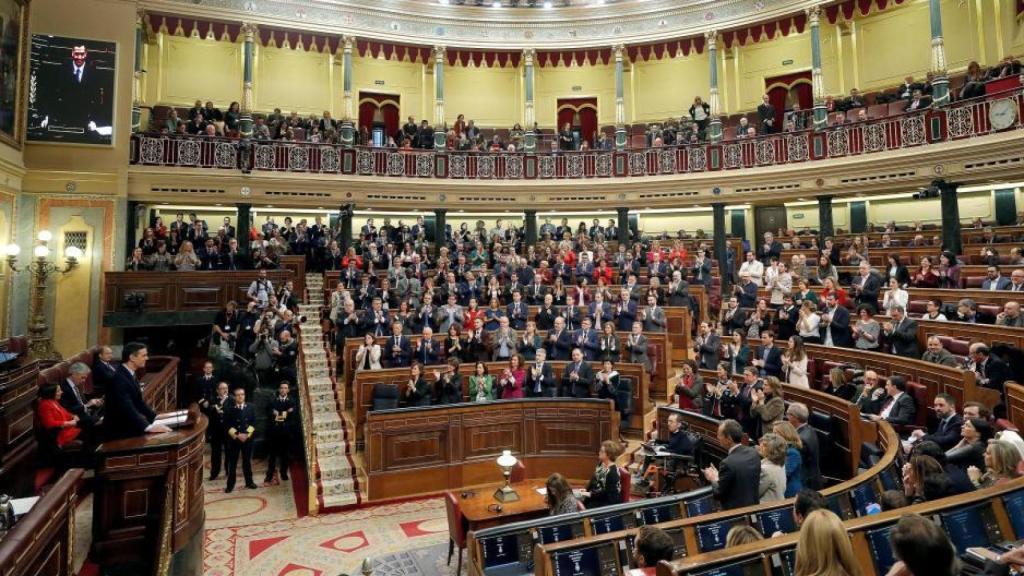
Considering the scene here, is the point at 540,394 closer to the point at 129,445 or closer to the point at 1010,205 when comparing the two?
the point at 129,445

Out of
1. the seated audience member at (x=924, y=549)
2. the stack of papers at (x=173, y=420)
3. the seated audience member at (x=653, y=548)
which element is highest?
the stack of papers at (x=173, y=420)

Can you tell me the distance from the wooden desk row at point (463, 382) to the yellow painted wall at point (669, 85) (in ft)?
42.0

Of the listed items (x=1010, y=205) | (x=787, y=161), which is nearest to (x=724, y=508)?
(x=787, y=161)

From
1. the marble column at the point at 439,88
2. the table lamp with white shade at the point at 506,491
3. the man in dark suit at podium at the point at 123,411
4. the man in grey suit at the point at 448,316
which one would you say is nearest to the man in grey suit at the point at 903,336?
the table lamp with white shade at the point at 506,491

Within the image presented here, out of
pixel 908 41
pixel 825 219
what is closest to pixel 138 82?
pixel 825 219

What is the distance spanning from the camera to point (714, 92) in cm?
1686

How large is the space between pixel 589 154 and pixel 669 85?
4.74 m

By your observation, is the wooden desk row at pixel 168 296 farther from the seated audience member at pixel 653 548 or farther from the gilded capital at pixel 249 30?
the seated audience member at pixel 653 548

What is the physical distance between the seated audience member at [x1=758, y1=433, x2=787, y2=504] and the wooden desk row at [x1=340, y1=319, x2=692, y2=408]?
534 cm

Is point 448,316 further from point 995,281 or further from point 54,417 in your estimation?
point 995,281

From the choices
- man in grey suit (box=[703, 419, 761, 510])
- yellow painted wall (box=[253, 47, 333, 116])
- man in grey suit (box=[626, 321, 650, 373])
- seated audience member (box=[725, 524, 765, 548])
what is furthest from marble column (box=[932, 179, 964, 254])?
yellow painted wall (box=[253, 47, 333, 116])

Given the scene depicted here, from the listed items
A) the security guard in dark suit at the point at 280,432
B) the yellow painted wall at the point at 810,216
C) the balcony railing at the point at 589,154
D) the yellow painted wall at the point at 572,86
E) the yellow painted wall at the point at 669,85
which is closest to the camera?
the security guard in dark suit at the point at 280,432

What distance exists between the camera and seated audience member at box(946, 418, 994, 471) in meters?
4.38

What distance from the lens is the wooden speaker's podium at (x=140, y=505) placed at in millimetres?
3859
